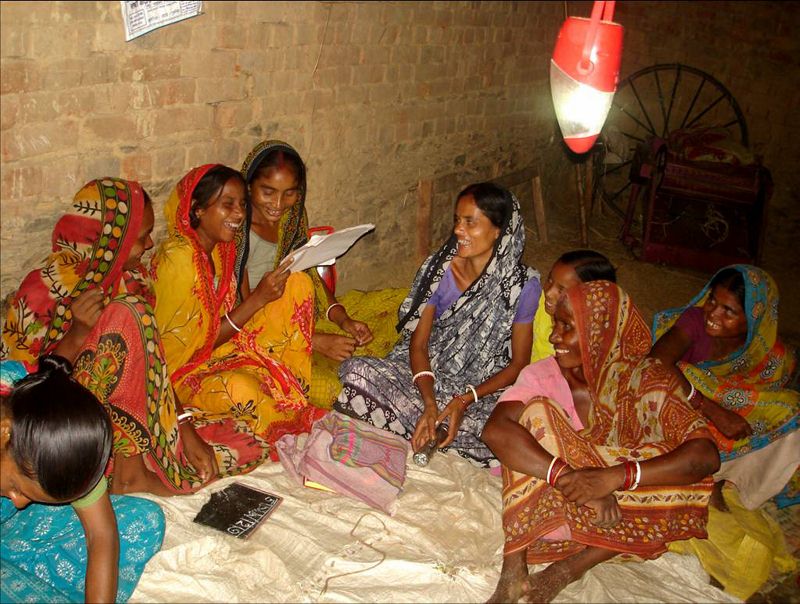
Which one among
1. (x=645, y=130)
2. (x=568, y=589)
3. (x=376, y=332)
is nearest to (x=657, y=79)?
(x=645, y=130)

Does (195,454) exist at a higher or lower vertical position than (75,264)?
lower

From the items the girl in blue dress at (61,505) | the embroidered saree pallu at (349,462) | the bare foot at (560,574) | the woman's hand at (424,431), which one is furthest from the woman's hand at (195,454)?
the bare foot at (560,574)

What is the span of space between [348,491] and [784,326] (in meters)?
4.45

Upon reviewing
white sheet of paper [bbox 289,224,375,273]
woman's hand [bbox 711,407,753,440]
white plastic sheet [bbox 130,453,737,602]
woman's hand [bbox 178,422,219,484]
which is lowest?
white plastic sheet [bbox 130,453,737,602]

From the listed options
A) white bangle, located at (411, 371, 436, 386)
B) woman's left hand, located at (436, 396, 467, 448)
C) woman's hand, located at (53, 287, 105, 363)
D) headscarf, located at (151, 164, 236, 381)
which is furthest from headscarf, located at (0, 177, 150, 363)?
woman's left hand, located at (436, 396, 467, 448)

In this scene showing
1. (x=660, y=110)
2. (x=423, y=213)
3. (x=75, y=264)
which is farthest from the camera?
(x=660, y=110)

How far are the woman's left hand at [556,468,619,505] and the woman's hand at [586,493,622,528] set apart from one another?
0.03 meters

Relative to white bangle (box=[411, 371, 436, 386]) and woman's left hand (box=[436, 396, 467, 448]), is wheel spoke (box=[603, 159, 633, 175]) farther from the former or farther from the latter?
woman's left hand (box=[436, 396, 467, 448])

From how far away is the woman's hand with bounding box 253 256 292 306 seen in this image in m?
3.46

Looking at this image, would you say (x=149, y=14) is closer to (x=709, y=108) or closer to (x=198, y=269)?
(x=198, y=269)

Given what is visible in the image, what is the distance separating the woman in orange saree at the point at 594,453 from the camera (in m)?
2.80

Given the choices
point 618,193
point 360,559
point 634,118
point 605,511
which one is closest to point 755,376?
point 605,511

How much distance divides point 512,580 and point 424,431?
79cm

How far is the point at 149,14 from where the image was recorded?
3.19 m
